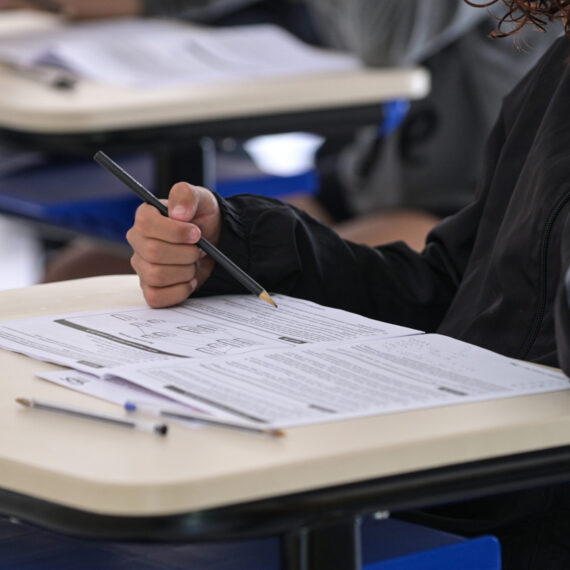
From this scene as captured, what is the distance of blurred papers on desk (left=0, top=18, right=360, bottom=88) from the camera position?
238 cm

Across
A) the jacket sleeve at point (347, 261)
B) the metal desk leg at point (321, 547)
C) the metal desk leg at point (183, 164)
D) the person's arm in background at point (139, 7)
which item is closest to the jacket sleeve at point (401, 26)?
the metal desk leg at point (183, 164)

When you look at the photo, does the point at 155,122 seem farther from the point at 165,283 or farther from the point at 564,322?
the point at 564,322

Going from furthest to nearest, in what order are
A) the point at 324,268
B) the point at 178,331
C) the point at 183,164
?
the point at 183,164, the point at 324,268, the point at 178,331

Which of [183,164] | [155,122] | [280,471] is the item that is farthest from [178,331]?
[183,164]

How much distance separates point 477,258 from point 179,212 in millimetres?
302

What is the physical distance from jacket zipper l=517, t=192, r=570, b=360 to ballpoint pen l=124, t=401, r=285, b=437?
0.39 meters

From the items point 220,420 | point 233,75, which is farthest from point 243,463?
point 233,75

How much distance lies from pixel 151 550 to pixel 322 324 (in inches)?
8.9

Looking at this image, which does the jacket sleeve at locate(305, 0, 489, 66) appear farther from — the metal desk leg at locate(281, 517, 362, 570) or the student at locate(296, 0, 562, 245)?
the metal desk leg at locate(281, 517, 362, 570)

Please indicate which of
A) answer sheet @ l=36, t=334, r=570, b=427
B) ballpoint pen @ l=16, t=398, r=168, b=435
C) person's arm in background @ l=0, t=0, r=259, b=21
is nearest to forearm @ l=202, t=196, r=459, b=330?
answer sheet @ l=36, t=334, r=570, b=427

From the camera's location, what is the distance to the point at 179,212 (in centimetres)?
117

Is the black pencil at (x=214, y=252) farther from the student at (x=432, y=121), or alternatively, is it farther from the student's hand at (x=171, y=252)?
the student at (x=432, y=121)

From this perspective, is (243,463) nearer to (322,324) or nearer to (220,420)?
(220,420)

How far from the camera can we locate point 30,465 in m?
0.72
